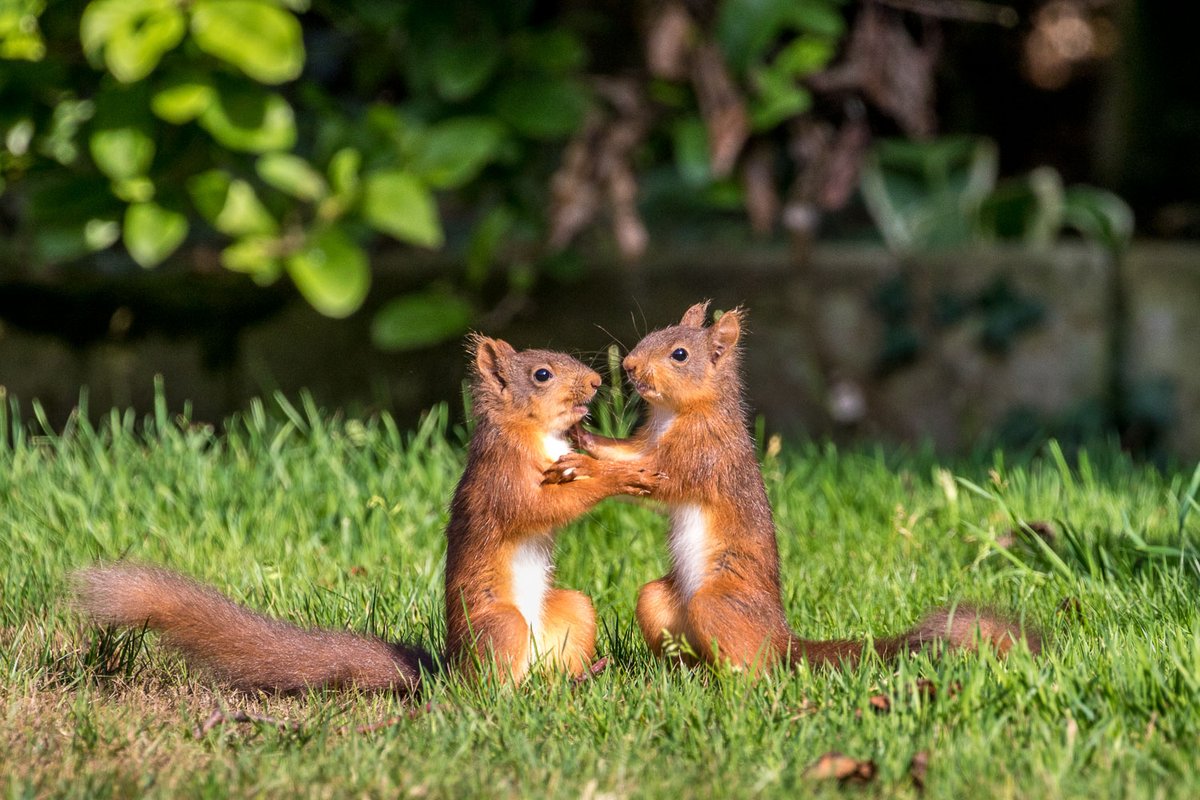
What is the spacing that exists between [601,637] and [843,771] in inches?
34.5

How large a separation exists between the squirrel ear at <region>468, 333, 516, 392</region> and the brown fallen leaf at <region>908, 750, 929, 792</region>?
102 centimetres

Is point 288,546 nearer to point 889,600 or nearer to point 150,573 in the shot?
point 150,573

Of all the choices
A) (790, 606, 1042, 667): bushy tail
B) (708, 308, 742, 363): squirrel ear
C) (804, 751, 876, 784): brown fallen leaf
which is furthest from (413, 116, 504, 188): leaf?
(804, 751, 876, 784): brown fallen leaf

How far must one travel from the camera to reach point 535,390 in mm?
2748

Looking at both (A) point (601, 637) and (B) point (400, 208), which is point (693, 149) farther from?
(A) point (601, 637)

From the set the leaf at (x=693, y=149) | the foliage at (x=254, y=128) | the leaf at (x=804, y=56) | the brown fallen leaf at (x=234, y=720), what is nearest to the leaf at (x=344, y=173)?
the foliage at (x=254, y=128)

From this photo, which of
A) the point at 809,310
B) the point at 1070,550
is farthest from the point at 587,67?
the point at 1070,550

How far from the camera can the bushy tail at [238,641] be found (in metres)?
2.75

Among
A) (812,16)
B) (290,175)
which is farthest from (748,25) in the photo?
(290,175)

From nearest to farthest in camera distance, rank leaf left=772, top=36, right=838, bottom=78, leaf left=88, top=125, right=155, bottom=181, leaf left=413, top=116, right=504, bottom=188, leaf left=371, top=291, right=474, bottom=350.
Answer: leaf left=88, top=125, right=155, bottom=181 < leaf left=413, top=116, right=504, bottom=188 < leaf left=371, top=291, right=474, bottom=350 < leaf left=772, top=36, right=838, bottom=78

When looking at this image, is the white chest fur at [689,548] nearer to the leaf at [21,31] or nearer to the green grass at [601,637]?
the green grass at [601,637]

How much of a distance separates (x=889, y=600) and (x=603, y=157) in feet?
11.1

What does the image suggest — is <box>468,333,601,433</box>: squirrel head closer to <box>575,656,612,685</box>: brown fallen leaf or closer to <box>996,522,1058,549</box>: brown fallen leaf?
<box>575,656,612,685</box>: brown fallen leaf

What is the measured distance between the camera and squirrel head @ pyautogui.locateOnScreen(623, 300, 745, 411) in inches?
109
